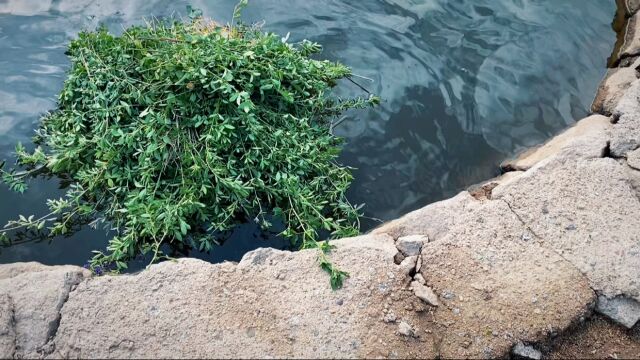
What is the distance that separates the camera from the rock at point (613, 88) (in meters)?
5.36

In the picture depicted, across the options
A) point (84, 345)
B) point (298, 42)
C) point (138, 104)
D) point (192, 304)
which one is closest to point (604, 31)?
point (298, 42)

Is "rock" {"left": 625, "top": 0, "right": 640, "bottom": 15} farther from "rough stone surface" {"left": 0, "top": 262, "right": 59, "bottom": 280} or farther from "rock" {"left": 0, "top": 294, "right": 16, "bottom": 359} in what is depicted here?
"rock" {"left": 0, "top": 294, "right": 16, "bottom": 359}

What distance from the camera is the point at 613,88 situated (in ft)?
18.4

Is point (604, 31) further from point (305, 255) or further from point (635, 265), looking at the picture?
point (305, 255)

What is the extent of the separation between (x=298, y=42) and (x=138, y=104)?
1.99 m

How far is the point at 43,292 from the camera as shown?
11.9ft

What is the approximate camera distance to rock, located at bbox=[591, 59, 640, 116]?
5.36 m

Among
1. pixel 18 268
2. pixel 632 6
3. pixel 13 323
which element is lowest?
pixel 18 268

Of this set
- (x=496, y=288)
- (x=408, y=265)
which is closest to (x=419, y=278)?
(x=408, y=265)

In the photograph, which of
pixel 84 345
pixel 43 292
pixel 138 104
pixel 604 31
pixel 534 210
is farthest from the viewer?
pixel 604 31

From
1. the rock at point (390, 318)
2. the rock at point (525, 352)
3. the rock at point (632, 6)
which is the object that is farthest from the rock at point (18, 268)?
the rock at point (632, 6)

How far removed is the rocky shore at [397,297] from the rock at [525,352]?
0.5 inches

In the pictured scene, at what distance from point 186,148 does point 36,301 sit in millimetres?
1493

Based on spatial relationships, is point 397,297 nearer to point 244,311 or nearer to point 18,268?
point 244,311
